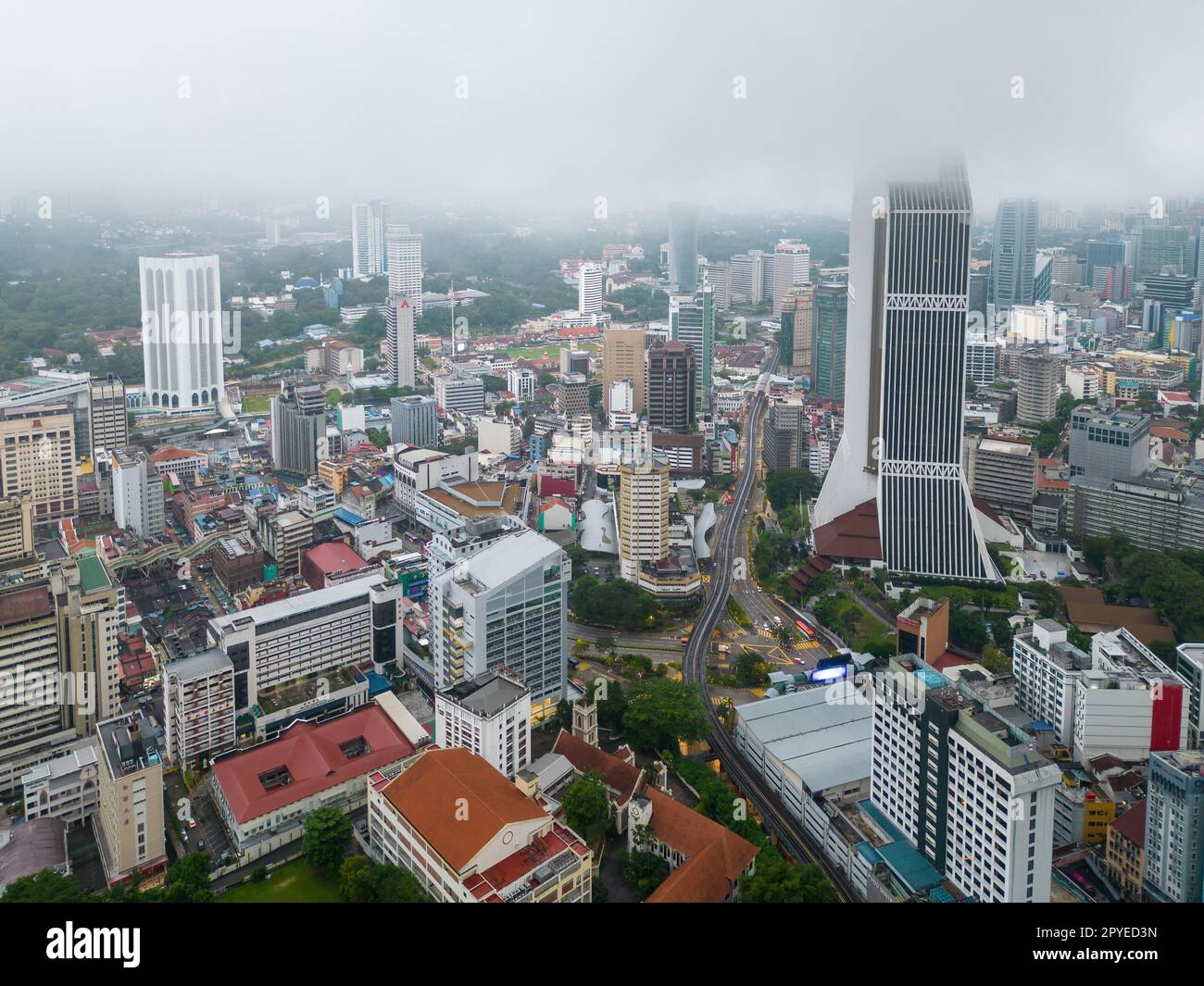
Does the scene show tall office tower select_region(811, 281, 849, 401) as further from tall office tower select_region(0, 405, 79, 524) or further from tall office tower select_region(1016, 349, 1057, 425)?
tall office tower select_region(0, 405, 79, 524)

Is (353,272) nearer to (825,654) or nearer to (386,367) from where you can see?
(386,367)

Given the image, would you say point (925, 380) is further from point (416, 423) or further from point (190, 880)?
point (190, 880)

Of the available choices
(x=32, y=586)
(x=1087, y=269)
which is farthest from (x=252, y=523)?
(x=1087, y=269)

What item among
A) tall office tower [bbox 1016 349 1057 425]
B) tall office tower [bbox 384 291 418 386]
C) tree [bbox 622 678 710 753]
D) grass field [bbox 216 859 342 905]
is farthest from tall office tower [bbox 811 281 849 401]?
grass field [bbox 216 859 342 905]

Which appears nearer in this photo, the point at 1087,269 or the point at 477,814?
the point at 477,814

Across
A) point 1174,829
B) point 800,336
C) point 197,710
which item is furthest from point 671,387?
point 1174,829

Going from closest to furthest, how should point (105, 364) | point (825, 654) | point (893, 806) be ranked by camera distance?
point (893, 806) → point (825, 654) → point (105, 364)

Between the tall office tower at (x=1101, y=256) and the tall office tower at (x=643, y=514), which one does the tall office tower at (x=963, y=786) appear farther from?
the tall office tower at (x=1101, y=256)
